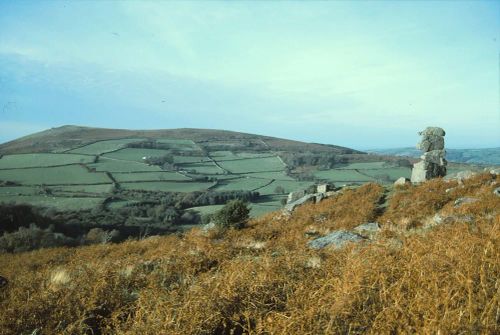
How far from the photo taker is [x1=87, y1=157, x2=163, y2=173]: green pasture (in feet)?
186

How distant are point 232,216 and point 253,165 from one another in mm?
55395

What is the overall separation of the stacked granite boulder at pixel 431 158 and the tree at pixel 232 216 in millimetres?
12826

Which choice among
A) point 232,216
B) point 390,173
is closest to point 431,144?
point 232,216

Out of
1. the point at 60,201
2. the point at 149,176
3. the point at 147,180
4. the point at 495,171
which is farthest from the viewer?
the point at 149,176

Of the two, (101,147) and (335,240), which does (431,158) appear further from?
(101,147)

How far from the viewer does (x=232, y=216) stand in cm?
1727

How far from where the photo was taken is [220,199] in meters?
44.5

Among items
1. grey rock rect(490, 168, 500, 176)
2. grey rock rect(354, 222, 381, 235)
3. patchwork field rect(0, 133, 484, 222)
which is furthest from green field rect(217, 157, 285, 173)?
grey rock rect(354, 222, 381, 235)

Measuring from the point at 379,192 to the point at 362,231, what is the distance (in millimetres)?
8718

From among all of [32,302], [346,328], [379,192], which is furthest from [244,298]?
[379,192]

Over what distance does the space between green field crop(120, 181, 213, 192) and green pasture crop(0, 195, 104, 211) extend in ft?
26.0

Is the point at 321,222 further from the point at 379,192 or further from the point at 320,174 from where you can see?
the point at 320,174

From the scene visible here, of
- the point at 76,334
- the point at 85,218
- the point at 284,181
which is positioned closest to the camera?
the point at 76,334

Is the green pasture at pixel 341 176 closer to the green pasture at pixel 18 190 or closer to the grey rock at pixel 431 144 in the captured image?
the grey rock at pixel 431 144
